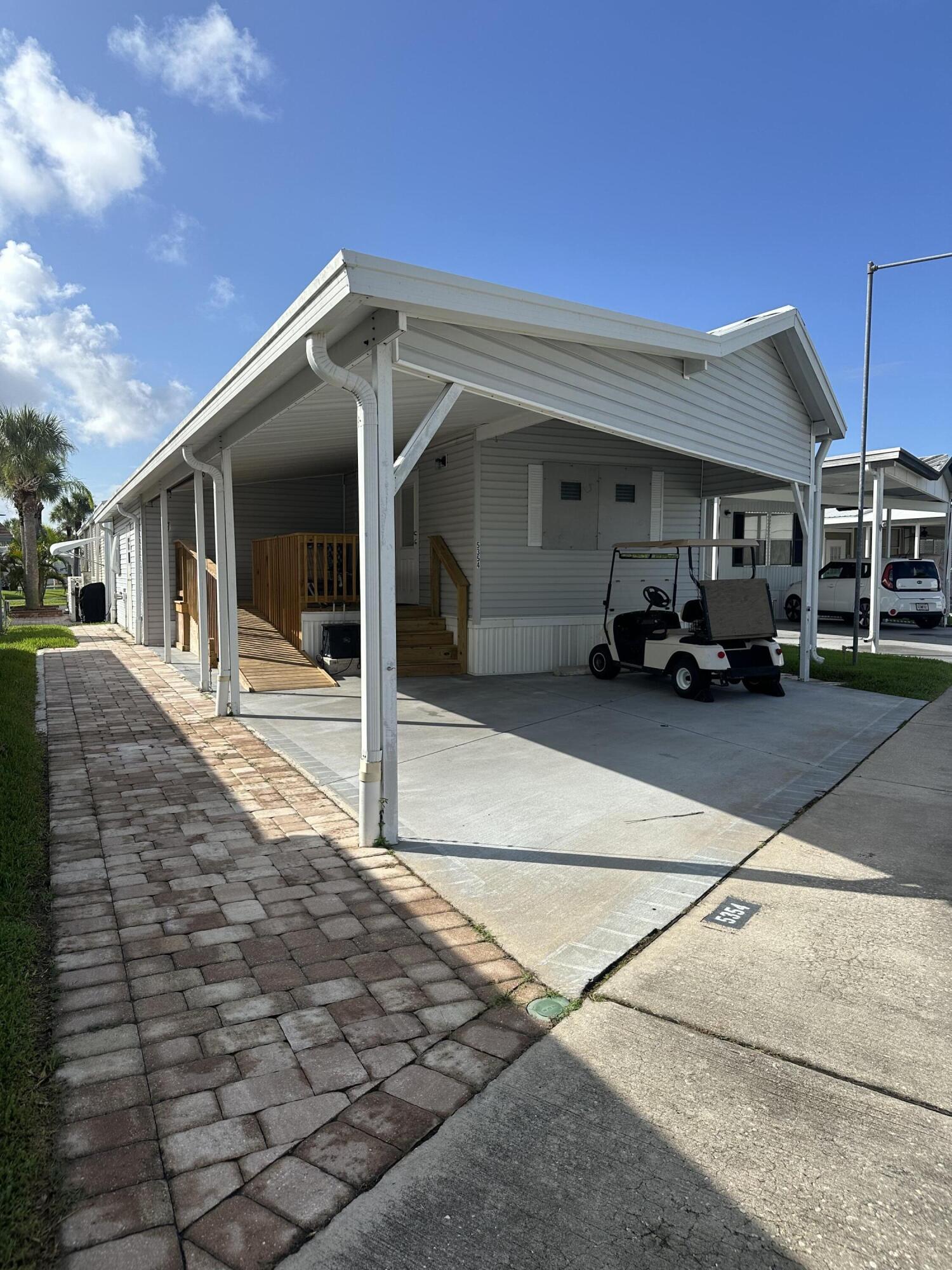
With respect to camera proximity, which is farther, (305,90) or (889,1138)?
(305,90)

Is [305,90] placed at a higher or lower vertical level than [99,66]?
lower

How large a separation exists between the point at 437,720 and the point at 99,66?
1047 centimetres

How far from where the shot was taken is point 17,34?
27.7 feet

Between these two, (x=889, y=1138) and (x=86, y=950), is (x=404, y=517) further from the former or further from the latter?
(x=889, y=1138)

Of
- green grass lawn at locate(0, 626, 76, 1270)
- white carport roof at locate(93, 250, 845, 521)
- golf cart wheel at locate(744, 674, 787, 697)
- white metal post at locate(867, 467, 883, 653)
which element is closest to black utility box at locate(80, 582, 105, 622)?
white carport roof at locate(93, 250, 845, 521)

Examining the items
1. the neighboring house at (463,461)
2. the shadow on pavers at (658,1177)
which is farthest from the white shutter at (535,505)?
the shadow on pavers at (658,1177)

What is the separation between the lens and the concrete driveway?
363 centimetres

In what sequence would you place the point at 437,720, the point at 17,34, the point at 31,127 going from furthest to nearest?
the point at 31,127 → the point at 17,34 → the point at 437,720

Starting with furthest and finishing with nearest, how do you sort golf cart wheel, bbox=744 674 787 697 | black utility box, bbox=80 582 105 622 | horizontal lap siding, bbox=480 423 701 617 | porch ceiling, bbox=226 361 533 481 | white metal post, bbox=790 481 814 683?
black utility box, bbox=80 582 105 622, horizontal lap siding, bbox=480 423 701 617, white metal post, bbox=790 481 814 683, golf cart wheel, bbox=744 674 787 697, porch ceiling, bbox=226 361 533 481

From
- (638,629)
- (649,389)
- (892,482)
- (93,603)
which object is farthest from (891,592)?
(93,603)

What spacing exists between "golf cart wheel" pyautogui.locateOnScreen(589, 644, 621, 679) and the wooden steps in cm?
179

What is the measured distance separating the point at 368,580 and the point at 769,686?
20.6ft

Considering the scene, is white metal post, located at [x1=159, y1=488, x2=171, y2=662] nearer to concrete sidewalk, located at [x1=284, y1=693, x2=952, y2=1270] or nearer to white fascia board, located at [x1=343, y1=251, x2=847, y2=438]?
white fascia board, located at [x1=343, y1=251, x2=847, y2=438]

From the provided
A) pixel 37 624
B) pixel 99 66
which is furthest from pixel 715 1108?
pixel 37 624
